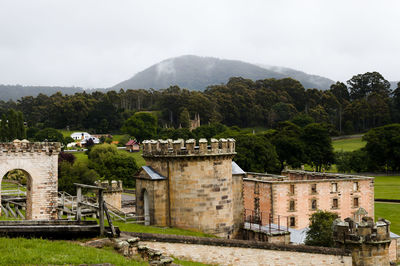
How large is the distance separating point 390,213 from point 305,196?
12.6 meters

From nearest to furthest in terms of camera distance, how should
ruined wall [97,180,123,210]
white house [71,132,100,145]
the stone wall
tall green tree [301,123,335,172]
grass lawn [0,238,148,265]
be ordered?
grass lawn [0,238,148,265] < the stone wall < ruined wall [97,180,123,210] < tall green tree [301,123,335,172] < white house [71,132,100,145]

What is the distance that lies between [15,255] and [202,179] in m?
16.2

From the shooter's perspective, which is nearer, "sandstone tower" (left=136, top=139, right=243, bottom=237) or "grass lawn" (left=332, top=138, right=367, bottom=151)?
"sandstone tower" (left=136, top=139, right=243, bottom=237)

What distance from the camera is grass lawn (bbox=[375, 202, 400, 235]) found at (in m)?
43.0

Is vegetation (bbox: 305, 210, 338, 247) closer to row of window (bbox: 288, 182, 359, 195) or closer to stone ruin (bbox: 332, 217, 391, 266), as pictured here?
stone ruin (bbox: 332, 217, 391, 266)

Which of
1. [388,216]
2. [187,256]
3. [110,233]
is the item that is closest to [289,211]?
[388,216]

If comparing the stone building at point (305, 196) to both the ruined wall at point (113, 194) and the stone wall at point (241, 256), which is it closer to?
the ruined wall at point (113, 194)

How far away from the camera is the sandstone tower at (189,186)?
2675 centimetres

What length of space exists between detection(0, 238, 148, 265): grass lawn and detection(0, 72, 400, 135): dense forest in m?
99.0

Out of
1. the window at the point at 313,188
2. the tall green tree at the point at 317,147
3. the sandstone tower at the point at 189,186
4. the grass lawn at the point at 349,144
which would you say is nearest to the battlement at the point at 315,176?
the window at the point at 313,188

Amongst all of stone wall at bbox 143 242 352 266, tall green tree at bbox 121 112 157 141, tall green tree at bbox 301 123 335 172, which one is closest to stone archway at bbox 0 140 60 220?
stone wall at bbox 143 242 352 266

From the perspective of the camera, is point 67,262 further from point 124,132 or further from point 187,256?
point 124,132

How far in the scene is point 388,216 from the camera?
154 feet

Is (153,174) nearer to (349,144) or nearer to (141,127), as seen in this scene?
(141,127)
